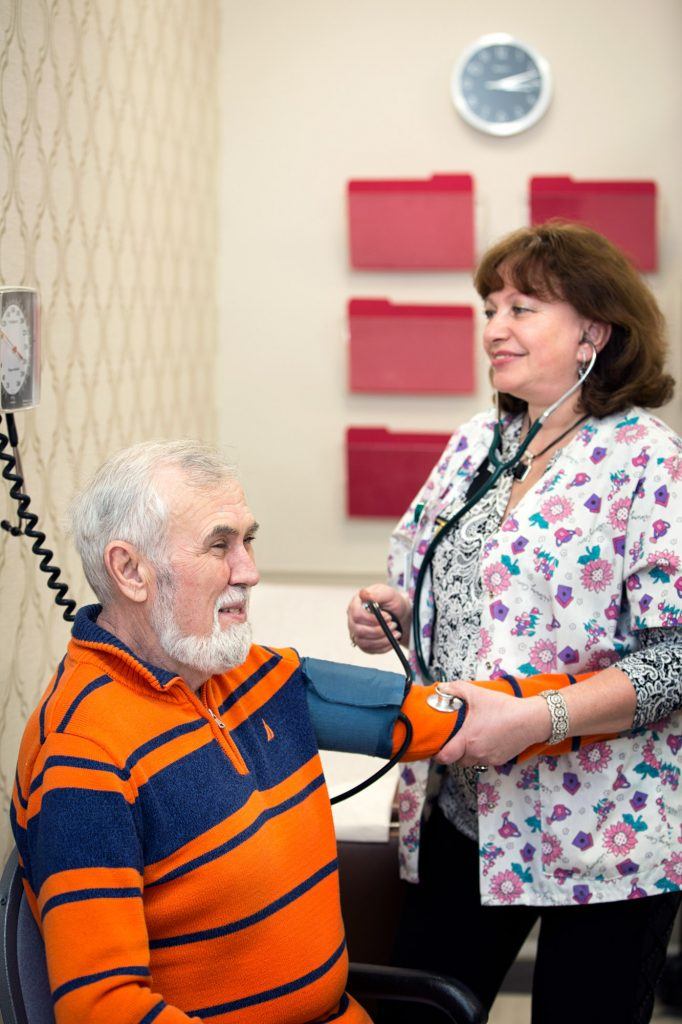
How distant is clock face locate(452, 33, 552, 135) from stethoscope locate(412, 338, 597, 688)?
186 cm

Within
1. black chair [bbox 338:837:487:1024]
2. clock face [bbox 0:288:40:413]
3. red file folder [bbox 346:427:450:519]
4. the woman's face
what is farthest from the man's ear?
red file folder [bbox 346:427:450:519]

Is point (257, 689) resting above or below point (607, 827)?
above

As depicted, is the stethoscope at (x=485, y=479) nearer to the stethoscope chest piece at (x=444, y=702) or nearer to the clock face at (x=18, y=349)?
the stethoscope chest piece at (x=444, y=702)

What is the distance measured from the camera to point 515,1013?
2.64 meters

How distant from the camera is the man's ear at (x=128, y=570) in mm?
1283

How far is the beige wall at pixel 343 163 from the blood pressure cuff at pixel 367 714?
1998 mm

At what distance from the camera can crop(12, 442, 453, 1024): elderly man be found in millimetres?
1089

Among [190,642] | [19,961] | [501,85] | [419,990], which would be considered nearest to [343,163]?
[501,85]

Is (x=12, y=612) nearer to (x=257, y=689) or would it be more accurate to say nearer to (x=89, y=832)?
(x=257, y=689)

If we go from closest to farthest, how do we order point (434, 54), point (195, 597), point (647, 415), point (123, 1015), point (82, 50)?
1. point (123, 1015)
2. point (195, 597)
3. point (647, 415)
4. point (82, 50)
5. point (434, 54)

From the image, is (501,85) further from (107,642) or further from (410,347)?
(107,642)

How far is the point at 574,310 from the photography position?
1664mm

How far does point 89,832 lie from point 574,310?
103 cm

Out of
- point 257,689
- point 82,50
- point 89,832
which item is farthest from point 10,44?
point 89,832
